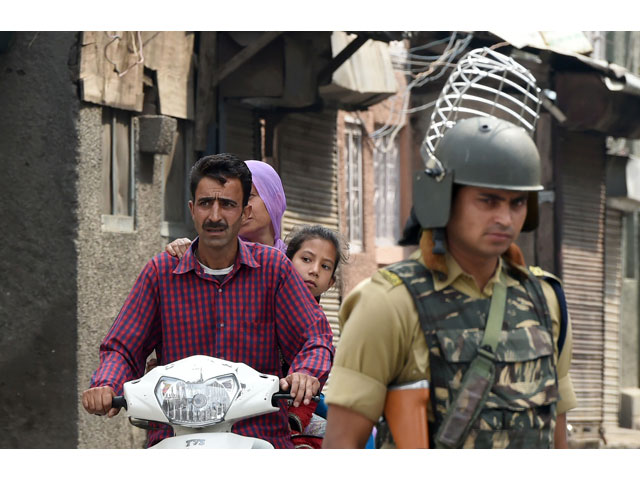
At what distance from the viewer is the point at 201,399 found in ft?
13.6

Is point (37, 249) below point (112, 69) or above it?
below

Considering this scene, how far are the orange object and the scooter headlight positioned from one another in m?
0.90

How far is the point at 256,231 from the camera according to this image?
18.7 feet

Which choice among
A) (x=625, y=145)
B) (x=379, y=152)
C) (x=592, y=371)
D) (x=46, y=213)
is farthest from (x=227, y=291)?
(x=625, y=145)

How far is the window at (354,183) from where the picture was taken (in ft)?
48.5

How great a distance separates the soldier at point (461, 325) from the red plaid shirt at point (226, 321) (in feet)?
3.49

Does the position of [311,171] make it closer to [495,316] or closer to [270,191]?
[270,191]

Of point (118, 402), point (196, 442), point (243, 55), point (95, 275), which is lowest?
point (196, 442)

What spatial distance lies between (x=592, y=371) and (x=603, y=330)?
64 cm

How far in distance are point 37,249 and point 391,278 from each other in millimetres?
6341

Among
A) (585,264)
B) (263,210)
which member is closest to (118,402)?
(263,210)

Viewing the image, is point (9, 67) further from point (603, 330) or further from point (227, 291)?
point (603, 330)

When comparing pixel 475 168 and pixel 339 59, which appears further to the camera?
pixel 339 59

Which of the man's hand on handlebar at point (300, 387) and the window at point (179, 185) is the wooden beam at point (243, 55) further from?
the man's hand on handlebar at point (300, 387)
